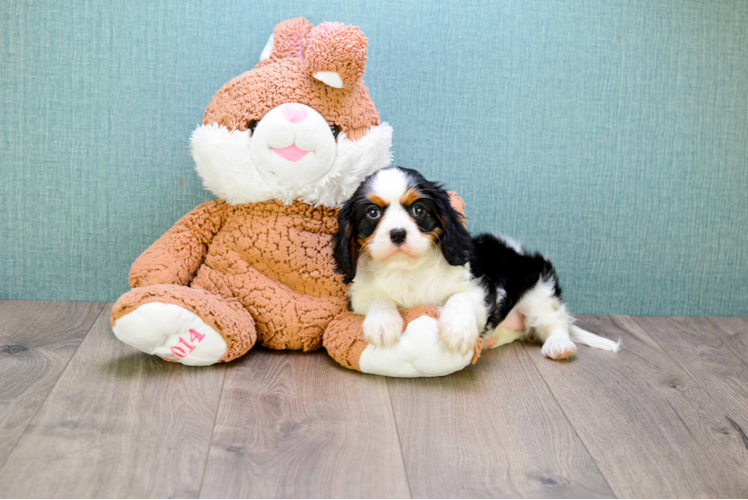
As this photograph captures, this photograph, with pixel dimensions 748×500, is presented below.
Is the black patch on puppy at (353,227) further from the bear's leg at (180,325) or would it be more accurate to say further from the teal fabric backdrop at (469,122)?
the teal fabric backdrop at (469,122)

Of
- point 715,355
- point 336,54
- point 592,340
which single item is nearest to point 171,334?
point 336,54

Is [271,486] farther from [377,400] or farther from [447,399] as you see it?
[447,399]

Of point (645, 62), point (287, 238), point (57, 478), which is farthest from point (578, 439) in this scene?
point (645, 62)

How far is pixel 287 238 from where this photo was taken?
5.76ft

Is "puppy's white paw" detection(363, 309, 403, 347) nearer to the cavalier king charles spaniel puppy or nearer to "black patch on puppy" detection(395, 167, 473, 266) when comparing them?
the cavalier king charles spaniel puppy

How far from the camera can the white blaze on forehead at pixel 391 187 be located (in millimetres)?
1548

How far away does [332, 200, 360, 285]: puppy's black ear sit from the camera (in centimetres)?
159

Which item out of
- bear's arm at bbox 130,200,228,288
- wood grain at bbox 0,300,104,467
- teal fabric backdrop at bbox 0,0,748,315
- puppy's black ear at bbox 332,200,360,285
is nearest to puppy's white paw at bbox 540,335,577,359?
teal fabric backdrop at bbox 0,0,748,315

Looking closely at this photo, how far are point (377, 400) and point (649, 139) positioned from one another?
127cm

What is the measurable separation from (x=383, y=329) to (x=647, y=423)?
2.06ft

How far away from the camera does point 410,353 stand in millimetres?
1575

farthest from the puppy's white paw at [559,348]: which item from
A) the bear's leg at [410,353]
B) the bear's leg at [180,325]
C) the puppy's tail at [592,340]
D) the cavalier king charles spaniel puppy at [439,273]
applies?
the bear's leg at [180,325]

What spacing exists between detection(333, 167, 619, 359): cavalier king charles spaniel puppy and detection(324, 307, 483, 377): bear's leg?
0.02 m

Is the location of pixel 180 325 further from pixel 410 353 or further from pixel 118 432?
pixel 410 353
